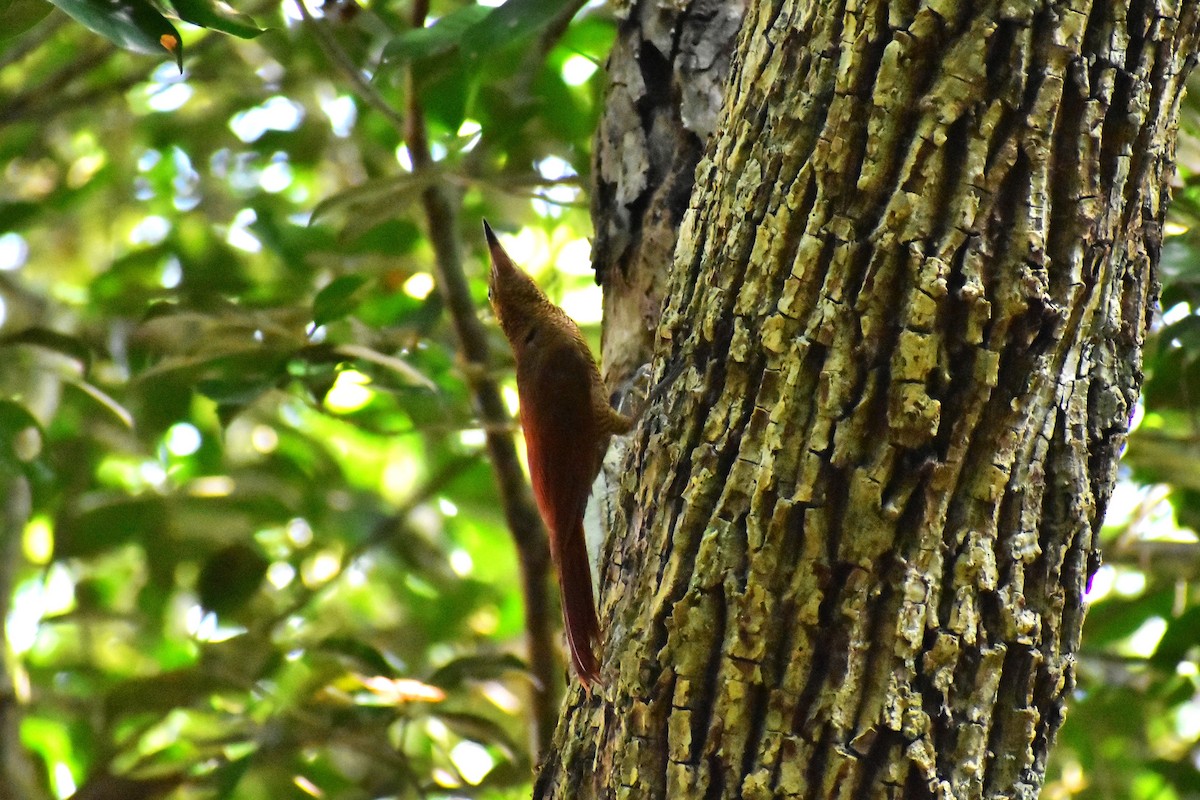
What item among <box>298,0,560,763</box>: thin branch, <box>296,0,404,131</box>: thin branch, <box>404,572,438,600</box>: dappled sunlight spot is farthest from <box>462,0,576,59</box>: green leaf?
<box>404,572,438,600</box>: dappled sunlight spot

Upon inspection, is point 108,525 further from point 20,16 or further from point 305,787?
point 20,16

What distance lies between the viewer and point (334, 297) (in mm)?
2340

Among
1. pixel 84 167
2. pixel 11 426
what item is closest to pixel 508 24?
pixel 11 426

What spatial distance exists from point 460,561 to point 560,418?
187cm

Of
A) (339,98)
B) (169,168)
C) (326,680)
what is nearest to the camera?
(326,680)

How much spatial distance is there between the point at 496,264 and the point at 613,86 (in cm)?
80

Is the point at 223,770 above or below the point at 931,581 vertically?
below

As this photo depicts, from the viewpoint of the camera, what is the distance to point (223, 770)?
2545 millimetres

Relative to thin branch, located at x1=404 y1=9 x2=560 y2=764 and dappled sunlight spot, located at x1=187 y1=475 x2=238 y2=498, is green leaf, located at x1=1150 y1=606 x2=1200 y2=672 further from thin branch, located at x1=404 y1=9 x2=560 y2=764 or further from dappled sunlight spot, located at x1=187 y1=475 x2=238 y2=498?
dappled sunlight spot, located at x1=187 y1=475 x2=238 y2=498

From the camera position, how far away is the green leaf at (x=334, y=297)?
234cm

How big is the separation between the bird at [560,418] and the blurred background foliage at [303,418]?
0.55ft

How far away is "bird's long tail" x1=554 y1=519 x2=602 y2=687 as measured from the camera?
5.30 feet

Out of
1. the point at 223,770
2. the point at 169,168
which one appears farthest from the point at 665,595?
the point at 169,168

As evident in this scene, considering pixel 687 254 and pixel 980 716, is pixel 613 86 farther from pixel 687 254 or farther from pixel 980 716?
pixel 980 716
